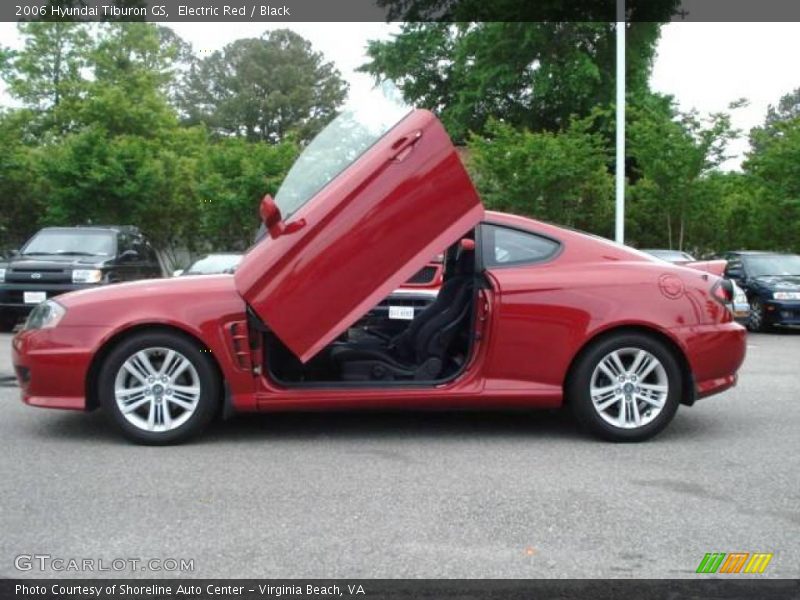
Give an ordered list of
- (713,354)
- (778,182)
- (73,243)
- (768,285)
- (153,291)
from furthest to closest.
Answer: (778,182), (768,285), (73,243), (713,354), (153,291)

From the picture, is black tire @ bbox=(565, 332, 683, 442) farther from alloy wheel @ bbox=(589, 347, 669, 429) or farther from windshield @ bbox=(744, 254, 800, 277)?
windshield @ bbox=(744, 254, 800, 277)

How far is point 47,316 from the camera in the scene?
546 centimetres

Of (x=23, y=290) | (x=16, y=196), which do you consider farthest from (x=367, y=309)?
(x=16, y=196)

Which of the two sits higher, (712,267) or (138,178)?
(138,178)

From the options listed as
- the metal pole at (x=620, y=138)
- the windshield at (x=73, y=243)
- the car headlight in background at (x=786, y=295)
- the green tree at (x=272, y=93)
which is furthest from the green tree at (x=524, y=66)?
the green tree at (x=272, y=93)

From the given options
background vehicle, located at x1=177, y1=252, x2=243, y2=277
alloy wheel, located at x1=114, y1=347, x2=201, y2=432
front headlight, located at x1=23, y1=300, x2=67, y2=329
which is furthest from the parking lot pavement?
background vehicle, located at x1=177, y1=252, x2=243, y2=277

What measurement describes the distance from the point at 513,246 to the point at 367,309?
3.94 ft

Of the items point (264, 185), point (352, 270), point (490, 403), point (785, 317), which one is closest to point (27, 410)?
point (352, 270)

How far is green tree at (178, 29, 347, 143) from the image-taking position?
6028 cm

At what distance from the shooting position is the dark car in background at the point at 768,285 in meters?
13.9

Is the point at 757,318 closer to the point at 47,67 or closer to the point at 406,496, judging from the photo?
the point at 406,496

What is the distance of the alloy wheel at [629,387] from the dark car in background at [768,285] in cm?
962

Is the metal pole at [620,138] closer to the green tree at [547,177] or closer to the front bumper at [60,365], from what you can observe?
the green tree at [547,177]

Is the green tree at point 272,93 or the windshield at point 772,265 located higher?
the green tree at point 272,93
